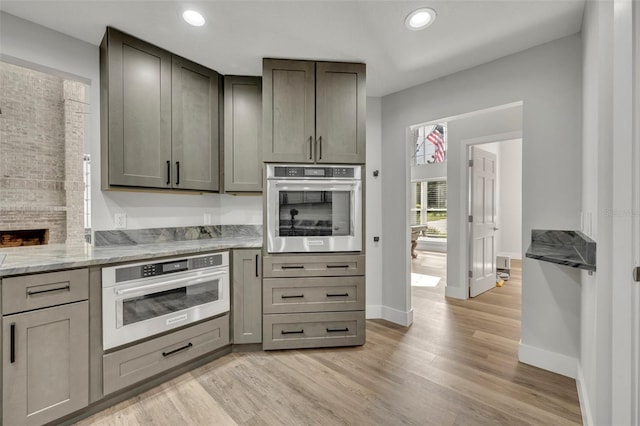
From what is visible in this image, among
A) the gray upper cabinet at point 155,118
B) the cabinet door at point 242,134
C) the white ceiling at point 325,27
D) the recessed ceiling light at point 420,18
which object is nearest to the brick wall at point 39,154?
the gray upper cabinet at point 155,118

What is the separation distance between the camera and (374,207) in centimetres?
318

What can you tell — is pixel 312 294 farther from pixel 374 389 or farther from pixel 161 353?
pixel 161 353

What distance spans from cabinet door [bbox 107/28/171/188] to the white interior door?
3828 mm

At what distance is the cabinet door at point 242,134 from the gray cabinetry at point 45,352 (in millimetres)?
1422

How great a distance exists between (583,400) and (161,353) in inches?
111

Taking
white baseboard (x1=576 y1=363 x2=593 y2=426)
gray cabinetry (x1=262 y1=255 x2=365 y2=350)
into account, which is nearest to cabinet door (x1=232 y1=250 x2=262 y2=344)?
gray cabinetry (x1=262 y1=255 x2=365 y2=350)

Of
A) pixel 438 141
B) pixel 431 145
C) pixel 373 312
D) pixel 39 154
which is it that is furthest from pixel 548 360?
pixel 431 145

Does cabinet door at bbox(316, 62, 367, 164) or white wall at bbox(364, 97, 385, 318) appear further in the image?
white wall at bbox(364, 97, 385, 318)

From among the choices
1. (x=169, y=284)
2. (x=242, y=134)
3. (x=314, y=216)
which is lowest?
(x=169, y=284)

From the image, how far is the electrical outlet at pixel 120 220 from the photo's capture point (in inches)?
90.7

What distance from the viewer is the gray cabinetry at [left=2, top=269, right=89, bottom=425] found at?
1.40 meters

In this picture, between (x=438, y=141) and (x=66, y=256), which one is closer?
(x=66, y=256)

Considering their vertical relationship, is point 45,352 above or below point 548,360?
above

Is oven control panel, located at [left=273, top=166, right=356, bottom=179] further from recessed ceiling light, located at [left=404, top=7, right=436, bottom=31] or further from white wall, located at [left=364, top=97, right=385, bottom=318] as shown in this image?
recessed ceiling light, located at [left=404, top=7, right=436, bottom=31]
